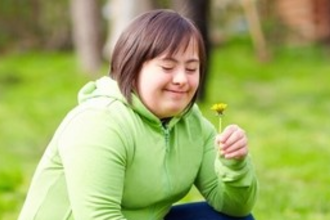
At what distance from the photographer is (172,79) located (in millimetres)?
2436

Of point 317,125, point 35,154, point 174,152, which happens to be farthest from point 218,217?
point 317,125

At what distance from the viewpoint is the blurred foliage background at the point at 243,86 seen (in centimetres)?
499

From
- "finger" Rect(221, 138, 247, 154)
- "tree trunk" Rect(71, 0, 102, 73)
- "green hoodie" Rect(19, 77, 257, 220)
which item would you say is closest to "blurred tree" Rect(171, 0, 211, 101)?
"tree trunk" Rect(71, 0, 102, 73)

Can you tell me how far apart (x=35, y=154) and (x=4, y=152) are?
231mm

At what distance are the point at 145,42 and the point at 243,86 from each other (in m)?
7.17

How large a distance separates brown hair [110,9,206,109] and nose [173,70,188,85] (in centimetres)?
6

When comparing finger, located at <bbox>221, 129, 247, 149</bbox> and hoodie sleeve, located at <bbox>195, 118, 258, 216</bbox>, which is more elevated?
finger, located at <bbox>221, 129, 247, 149</bbox>

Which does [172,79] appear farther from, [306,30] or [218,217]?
[306,30]

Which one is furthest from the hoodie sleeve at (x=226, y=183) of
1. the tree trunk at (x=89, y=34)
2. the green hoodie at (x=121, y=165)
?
the tree trunk at (x=89, y=34)

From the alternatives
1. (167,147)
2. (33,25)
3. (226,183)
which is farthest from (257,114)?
(33,25)

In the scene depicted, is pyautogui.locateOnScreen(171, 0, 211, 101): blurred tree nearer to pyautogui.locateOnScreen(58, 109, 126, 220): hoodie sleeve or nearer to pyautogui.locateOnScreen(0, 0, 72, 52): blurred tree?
pyautogui.locateOnScreen(58, 109, 126, 220): hoodie sleeve

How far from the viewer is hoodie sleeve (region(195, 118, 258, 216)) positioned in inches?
102

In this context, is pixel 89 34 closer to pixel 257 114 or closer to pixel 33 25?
pixel 33 25

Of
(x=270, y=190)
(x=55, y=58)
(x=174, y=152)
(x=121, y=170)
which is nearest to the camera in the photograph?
(x=121, y=170)
